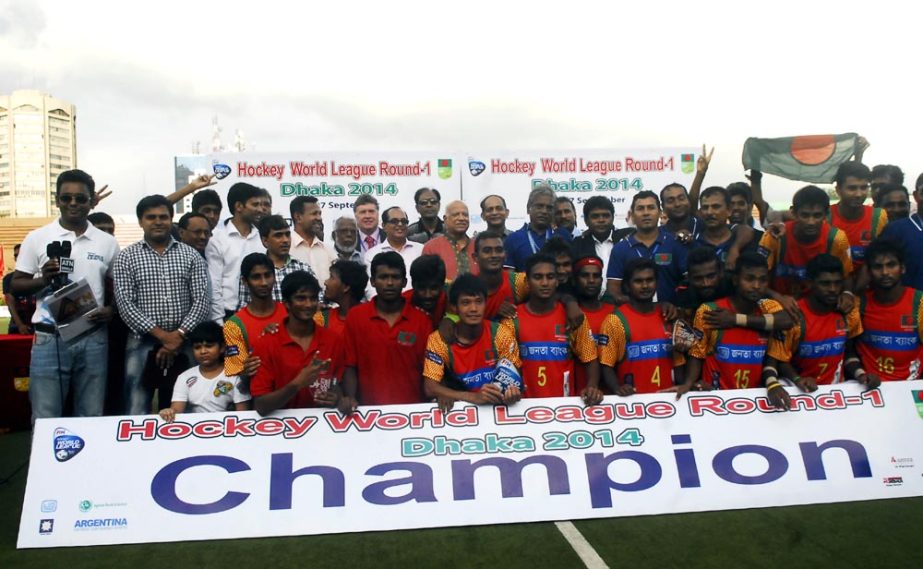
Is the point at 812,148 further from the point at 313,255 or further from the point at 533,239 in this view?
the point at 313,255

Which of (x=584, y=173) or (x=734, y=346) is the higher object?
(x=584, y=173)

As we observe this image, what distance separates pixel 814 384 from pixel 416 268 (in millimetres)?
2908

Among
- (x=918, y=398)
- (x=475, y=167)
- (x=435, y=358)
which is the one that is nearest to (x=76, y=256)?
(x=435, y=358)

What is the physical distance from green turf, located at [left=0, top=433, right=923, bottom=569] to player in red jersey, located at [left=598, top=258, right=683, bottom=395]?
0.99 meters

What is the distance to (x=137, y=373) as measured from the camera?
18.0 ft

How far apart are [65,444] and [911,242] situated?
657 cm

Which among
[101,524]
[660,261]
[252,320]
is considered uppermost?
[660,261]

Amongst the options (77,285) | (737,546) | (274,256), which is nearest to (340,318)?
(274,256)

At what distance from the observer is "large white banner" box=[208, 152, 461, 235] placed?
33.5 feet

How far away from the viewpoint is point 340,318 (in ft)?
18.2

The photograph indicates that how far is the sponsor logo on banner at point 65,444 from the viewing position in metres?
4.45

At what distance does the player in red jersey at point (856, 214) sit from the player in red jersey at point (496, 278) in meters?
2.81

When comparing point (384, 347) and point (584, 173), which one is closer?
point (384, 347)

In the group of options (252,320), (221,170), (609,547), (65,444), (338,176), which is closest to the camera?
(609,547)
